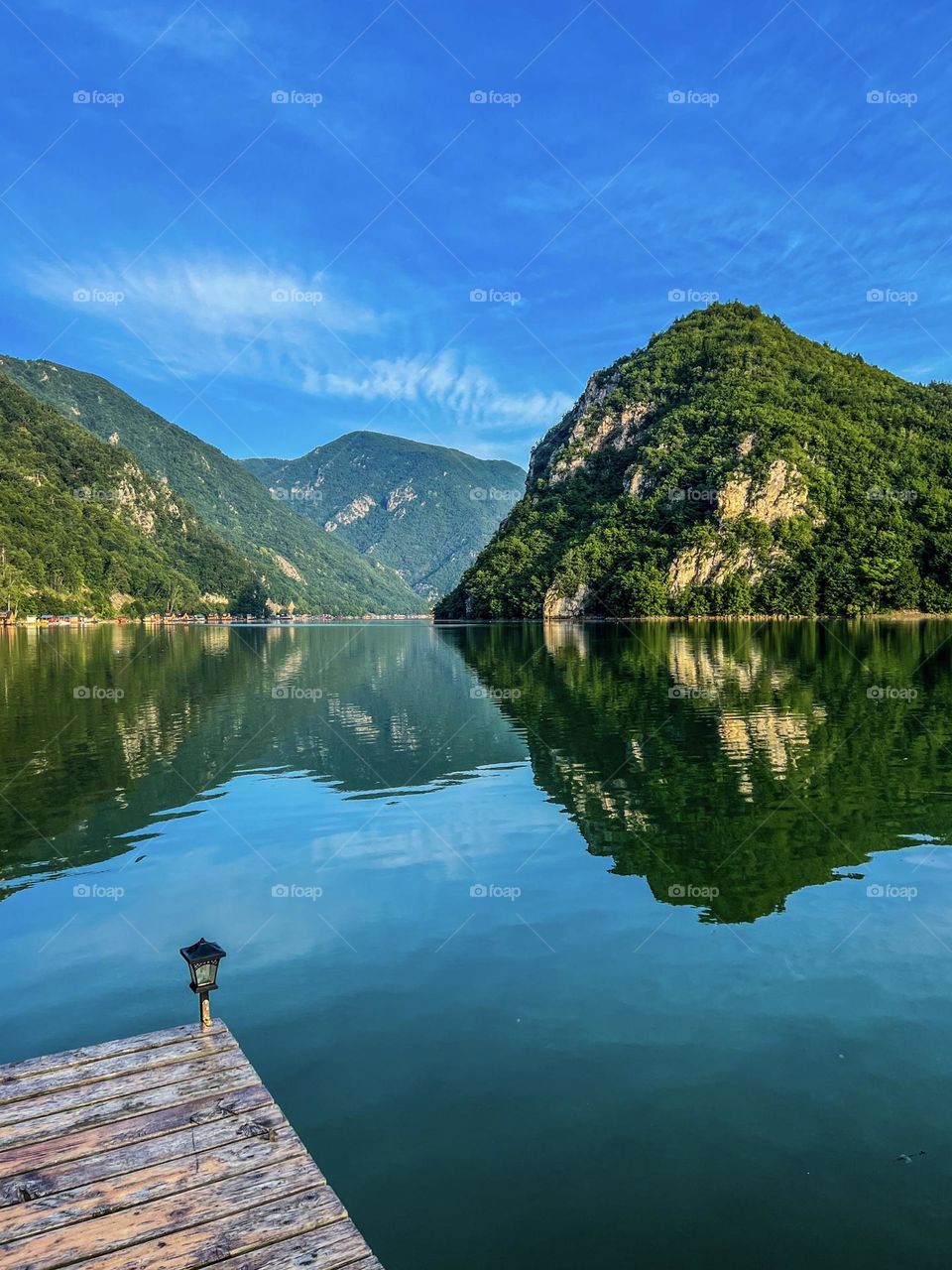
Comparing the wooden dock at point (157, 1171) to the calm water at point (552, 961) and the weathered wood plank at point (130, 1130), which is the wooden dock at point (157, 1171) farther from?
the calm water at point (552, 961)

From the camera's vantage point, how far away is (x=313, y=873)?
60.6ft

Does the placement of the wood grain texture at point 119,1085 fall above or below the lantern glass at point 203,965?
below

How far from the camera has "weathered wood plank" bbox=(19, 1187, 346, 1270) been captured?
6.11m

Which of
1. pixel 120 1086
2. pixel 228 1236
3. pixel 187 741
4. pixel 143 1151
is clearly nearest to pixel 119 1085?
pixel 120 1086

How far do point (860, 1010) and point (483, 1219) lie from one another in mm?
6645

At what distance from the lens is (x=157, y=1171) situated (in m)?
7.25

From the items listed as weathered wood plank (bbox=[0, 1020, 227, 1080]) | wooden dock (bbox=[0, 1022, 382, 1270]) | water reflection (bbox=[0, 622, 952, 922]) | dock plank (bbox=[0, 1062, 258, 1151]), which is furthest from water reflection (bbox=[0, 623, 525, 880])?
dock plank (bbox=[0, 1062, 258, 1151])

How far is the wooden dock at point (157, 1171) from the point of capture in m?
6.25

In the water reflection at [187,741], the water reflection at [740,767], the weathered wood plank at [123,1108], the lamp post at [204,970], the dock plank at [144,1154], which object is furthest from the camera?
the water reflection at [187,741]

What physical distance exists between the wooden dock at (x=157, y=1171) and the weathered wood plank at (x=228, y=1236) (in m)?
0.01

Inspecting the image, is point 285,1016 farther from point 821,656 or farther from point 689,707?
point 821,656

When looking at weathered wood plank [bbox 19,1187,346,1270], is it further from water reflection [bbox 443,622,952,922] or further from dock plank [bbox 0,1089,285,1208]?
water reflection [bbox 443,622,952,922]

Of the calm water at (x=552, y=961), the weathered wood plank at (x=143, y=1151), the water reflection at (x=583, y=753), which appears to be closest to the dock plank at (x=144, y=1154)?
the weathered wood plank at (x=143, y=1151)

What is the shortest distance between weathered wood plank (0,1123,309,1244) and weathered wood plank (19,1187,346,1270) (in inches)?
19.3
